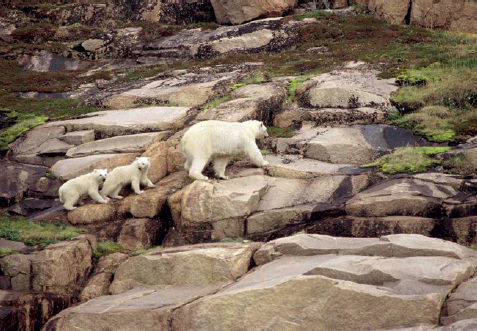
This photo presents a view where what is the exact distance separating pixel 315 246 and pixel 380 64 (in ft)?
45.8

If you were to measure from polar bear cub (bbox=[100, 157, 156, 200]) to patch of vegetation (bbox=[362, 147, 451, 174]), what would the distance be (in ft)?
19.5

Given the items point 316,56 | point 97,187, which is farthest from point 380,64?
point 97,187

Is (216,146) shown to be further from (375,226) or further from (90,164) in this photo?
(375,226)

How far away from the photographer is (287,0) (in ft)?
110

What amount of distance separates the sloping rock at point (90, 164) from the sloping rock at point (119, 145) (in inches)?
18.5

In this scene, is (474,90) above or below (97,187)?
above

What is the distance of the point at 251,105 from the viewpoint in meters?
17.6

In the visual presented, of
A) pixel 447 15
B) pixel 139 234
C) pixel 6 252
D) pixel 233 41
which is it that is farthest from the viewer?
pixel 447 15

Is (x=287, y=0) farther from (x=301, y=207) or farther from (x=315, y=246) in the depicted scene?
(x=315, y=246)

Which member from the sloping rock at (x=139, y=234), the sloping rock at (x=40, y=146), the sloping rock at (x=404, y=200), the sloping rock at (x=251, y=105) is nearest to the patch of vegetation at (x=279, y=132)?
the sloping rock at (x=251, y=105)

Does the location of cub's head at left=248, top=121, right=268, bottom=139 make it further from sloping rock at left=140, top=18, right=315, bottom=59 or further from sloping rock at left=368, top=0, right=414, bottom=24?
sloping rock at left=368, top=0, right=414, bottom=24

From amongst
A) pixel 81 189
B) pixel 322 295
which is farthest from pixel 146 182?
pixel 322 295

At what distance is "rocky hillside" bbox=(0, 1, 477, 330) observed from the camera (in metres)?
7.86

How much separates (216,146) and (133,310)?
21.5ft
